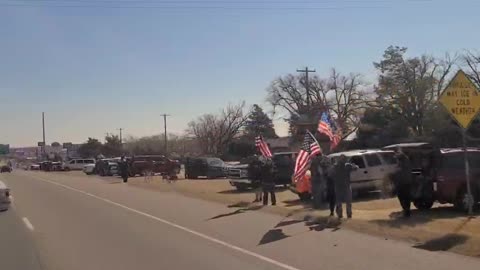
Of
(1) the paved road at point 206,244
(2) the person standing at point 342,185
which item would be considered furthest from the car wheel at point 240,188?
(2) the person standing at point 342,185

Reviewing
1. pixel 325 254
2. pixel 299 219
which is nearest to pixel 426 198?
pixel 299 219

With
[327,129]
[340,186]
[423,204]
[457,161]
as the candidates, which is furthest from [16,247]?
[327,129]

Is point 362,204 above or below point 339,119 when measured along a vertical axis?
below

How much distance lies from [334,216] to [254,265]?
7.16 meters

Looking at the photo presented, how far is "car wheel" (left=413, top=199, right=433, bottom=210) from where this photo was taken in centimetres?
1816

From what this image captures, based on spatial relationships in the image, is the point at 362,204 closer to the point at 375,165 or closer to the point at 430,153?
the point at 375,165

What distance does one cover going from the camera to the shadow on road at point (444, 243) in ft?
37.4

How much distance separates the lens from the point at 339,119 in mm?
97438

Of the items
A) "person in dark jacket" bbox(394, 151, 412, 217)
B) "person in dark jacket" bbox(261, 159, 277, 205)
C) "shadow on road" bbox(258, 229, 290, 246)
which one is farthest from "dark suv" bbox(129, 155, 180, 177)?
"shadow on road" bbox(258, 229, 290, 246)

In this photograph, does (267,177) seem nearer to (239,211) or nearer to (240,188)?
(239,211)

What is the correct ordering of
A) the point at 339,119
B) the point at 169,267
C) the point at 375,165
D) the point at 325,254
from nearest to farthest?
the point at 169,267
the point at 325,254
the point at 375,165
the point at 339,119

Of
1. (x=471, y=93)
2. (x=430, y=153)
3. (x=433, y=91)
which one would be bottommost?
(x=430, y=153)

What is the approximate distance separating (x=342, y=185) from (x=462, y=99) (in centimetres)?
381

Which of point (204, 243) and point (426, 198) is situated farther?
point (426, 198)
